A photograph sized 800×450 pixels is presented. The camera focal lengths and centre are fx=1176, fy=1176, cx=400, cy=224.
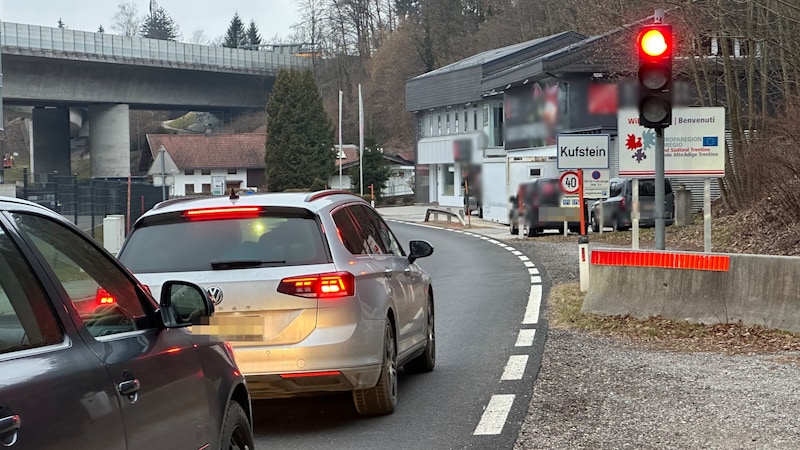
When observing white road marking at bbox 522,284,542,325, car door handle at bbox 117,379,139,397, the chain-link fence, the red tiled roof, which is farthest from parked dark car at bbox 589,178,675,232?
the red tiled roof

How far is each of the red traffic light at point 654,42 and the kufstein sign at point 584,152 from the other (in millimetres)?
14575

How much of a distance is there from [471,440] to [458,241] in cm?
2748

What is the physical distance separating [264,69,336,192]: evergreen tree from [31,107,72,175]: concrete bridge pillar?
1601 cm

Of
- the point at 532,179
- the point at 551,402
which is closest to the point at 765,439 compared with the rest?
the point at 551,402

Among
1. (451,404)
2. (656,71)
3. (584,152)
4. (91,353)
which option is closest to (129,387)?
(91,353)

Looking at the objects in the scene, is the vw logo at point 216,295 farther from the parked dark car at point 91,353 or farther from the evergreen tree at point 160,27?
the evergreen tree at point 160,27

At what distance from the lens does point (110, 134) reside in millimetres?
78750

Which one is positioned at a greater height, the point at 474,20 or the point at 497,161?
the point at 474,20

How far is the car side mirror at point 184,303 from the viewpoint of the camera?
4359mm

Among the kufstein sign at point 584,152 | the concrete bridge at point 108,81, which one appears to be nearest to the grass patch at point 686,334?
the kufstein sign at point 584,152

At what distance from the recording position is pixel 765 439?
6.94 m

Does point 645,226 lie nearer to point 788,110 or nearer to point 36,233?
point 788,110

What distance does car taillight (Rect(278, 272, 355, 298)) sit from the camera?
7.51 meters

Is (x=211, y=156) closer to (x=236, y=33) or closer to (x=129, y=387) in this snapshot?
(x=236, y=33)
